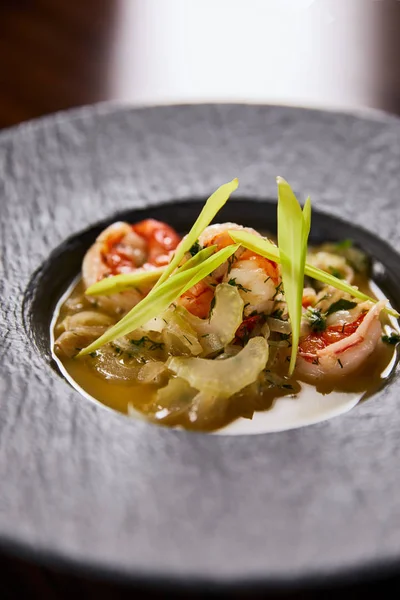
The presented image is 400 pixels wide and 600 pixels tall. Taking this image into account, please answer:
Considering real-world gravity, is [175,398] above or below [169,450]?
above

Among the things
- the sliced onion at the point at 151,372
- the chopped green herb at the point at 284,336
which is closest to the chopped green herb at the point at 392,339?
the chopped green herb at the point at 284,336

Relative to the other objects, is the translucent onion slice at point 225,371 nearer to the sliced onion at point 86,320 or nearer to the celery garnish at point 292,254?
the celery garnish at point 292,254

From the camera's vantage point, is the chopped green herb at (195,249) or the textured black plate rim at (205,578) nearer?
the textured black plate rim at (205,578)

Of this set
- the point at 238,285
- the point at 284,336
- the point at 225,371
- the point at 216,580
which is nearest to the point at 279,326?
the point at 284,336

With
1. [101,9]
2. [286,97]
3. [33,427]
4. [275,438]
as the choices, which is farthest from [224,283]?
[101,9]

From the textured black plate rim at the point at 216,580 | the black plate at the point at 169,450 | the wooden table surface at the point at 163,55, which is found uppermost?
the wooden table surface at the point at 163,55

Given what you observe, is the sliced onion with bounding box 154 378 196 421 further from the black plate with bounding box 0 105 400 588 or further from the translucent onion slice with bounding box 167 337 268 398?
the black plate with bounding box 0 105 400 588

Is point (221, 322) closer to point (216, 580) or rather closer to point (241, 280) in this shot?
point (241, 280)
